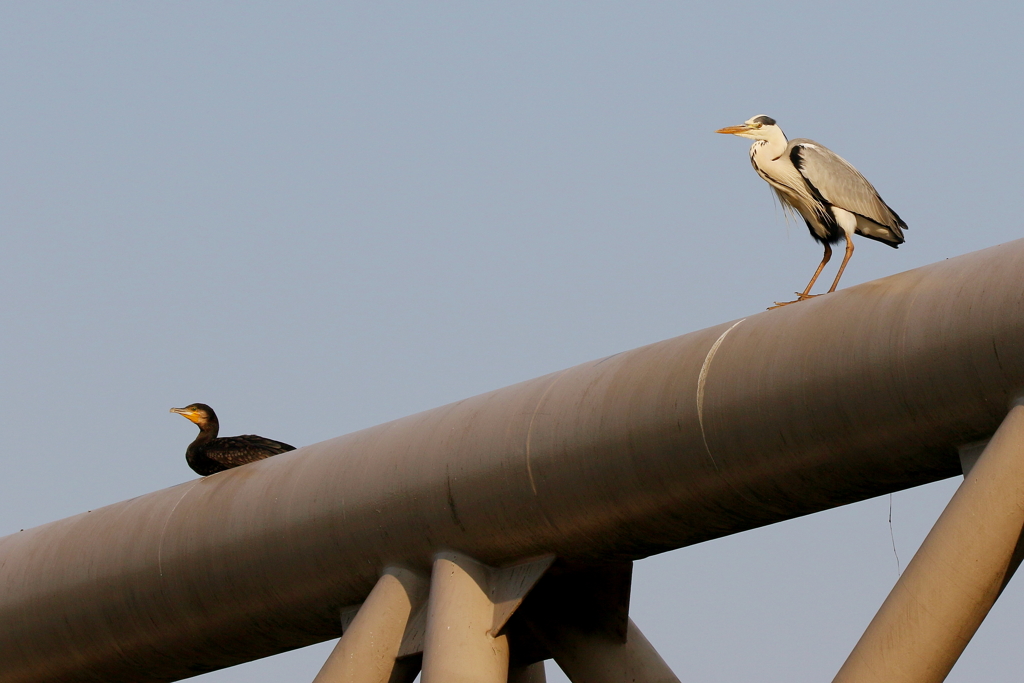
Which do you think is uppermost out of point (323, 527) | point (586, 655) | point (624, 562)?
point (323, 527)

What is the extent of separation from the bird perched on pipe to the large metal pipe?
8.85 feet

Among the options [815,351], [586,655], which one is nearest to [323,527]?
[586,655]

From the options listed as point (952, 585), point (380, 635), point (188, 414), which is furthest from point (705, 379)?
point (188, 414)

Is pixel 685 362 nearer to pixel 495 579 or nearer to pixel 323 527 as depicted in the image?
pixel 495 579

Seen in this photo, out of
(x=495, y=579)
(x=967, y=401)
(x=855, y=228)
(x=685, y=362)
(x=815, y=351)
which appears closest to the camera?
(x=967, y=401)

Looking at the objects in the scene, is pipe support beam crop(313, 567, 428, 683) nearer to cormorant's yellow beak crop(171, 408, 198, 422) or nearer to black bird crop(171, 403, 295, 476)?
black bird crop(171, 403, 295, 476)

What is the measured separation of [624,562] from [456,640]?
1427mm

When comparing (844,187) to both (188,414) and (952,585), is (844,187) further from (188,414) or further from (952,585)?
(188,414)

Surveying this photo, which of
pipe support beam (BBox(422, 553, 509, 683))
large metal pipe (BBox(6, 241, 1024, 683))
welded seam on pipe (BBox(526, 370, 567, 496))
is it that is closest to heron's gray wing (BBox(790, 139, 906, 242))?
large metal pipe (BBox(6, 241, 1024, 683))

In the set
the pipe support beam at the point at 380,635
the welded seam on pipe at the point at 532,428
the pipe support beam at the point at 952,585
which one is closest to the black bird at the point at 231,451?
the pipe support beam at the point at 380,635

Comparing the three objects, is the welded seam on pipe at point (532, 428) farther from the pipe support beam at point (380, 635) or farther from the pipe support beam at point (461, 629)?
the pipe support beam at point (380, 635)

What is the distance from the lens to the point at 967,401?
8102mm

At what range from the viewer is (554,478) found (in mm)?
9812

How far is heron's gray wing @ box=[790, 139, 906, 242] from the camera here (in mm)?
11727
